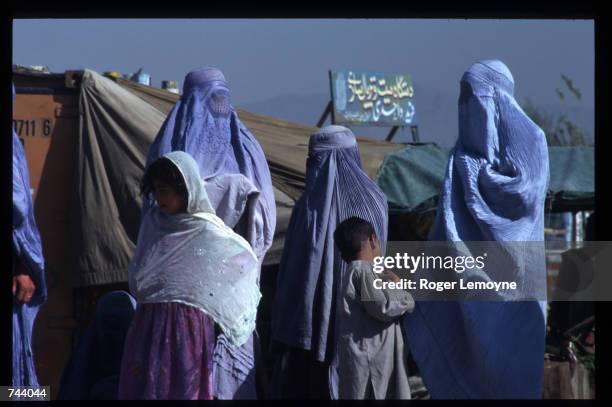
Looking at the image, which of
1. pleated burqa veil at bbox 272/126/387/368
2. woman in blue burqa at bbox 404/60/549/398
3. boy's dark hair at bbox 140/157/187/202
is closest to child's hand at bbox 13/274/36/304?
boy's dark hair at bbox 140/157/187/202

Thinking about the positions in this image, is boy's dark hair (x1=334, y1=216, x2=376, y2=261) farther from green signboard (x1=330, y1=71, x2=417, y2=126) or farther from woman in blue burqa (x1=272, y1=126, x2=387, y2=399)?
green signboard (x1=330, y1=71, x2=417, y2=126)

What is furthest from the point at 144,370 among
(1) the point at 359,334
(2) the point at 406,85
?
(2) the point at 406,85

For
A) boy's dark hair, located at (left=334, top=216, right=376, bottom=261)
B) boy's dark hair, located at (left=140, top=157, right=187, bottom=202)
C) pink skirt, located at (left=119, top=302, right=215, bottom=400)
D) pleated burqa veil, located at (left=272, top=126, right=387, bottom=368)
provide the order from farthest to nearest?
pleated burqa veil, located at (left=272, top=126, right=387, bottom=368) < boy's dark hair, located at (left=334, top=216, right=376, bottom=261) < boy's dark hair, located at (left=140, top=157, right=187, bottom=202) < pink skirt, located at (left=119, top=302, right=215, bottom=400)

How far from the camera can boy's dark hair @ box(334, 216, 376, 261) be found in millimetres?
5375

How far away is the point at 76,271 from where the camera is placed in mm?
7660

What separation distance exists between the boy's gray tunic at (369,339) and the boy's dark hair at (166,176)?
91 cm

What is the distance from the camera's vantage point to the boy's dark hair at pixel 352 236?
17.6ft

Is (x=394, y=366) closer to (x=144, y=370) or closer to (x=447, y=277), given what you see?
(x=447, y=277)

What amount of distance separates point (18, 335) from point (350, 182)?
1723 millimetres

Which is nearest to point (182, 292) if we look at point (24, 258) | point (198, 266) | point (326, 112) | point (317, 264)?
point (198, 266)

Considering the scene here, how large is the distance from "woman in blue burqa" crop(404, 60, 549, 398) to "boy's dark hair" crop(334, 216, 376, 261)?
1.74ft

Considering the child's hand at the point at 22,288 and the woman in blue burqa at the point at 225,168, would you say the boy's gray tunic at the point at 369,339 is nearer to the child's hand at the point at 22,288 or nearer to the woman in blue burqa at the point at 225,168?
the woman in blue burqa at the point at 225,168

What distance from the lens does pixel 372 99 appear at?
11344 mm

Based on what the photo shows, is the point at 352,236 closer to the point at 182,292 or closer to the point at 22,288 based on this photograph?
the point at 182,292
